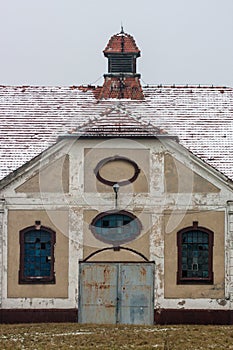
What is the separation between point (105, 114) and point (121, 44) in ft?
22.4

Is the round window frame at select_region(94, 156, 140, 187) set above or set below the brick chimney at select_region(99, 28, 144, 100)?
below

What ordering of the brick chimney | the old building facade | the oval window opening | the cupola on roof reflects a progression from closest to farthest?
the old building facade < the oval window opening < the brick chimney < the cupola on roof

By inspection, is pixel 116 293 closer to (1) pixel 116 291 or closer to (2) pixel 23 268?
(1) pixel 116 291

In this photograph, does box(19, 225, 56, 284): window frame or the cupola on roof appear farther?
the cupola on roof

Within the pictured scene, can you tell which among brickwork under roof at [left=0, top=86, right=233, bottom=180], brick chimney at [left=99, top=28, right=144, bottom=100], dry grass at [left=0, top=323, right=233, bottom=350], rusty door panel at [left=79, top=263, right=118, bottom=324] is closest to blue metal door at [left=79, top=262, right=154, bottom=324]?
rusty door panel at [left=79, top=263, right=118, bottom=324]

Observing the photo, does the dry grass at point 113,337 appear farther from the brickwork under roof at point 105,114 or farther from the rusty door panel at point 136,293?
the brickwork under roof at point 105,114

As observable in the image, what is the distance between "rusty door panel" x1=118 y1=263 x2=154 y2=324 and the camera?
86.3ft

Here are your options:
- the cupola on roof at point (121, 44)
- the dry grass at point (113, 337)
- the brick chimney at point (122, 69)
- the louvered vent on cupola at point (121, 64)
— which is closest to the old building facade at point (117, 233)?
the dry grass at point (113, 337)

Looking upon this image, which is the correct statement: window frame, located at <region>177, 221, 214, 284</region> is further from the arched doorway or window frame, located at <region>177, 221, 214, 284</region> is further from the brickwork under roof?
the brickwork under roof

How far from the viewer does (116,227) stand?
26578 mm

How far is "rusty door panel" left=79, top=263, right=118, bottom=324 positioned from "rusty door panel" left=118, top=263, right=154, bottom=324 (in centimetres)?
24

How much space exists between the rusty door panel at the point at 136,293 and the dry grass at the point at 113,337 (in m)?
1.38

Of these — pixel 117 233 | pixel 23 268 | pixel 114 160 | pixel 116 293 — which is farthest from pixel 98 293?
pixel 114 160

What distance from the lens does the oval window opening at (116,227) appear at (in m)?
26.5
